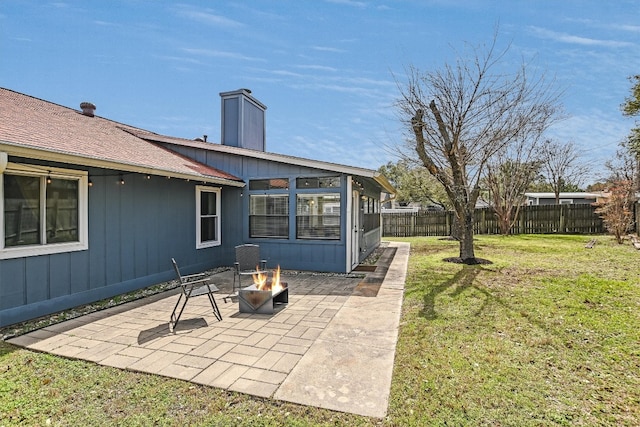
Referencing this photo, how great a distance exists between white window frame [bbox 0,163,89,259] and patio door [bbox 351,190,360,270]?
5294mm

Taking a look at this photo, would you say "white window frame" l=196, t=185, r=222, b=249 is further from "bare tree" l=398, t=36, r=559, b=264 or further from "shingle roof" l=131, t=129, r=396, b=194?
"bare tree" l=398, t=36, r=559, b=264

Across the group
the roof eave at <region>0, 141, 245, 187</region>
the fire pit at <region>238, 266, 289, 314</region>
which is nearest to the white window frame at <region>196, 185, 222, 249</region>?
the roof eave at <region>0, 141, 245, 187</region>

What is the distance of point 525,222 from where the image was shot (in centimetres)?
1733

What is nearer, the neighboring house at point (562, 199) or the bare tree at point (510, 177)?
the bare tree at point (510, 177)

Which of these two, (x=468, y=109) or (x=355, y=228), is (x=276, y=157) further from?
(x=468, y=109)

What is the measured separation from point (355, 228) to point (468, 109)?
13.8 ft

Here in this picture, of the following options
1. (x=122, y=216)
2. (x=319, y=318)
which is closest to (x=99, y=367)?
(x=319, y=318)

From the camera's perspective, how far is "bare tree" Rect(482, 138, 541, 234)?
47.1 ft

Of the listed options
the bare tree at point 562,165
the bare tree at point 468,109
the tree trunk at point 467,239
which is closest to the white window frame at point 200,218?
the bare tree at point 468,109

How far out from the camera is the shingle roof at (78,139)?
4.38 m

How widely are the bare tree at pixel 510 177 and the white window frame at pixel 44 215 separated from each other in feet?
45.5

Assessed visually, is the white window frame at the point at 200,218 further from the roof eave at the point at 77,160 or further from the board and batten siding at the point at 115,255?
the roof eave at the point at 77,160

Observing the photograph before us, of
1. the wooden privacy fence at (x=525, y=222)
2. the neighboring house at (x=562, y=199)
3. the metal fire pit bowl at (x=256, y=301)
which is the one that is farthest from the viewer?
the neighboring house at (x=562, y=199)

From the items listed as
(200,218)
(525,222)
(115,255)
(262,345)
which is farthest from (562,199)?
(115,255)
